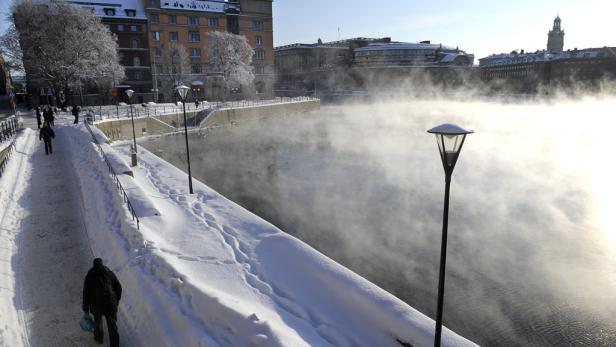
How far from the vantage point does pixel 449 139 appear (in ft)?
18.1

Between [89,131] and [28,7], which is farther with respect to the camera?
[28,7]

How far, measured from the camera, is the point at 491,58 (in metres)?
120

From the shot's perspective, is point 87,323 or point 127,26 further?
point 127,26

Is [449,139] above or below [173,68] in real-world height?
below

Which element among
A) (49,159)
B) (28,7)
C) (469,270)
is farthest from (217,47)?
(469,270)

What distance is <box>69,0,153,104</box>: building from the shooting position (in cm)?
6234

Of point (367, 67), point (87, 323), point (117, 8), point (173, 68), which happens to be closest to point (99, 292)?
point (87, 323)

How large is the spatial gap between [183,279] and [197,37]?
71.6 meters

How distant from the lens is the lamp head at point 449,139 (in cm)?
540

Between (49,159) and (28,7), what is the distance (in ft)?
98.7

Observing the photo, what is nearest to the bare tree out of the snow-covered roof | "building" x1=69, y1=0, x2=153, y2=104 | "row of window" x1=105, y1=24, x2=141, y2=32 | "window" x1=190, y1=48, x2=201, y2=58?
"building" x1=69, y1=0, x2=153, y2=104

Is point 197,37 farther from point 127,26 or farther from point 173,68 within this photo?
point 127,26

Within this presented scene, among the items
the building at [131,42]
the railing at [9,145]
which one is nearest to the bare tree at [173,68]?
the building at [131,42]

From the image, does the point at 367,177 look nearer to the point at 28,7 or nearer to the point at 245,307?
the point at 245,307
